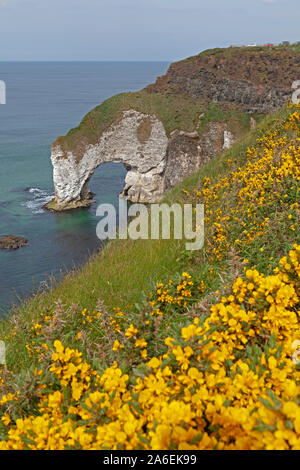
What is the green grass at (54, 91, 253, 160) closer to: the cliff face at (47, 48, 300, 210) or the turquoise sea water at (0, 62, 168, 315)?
the cliff face at (47, 48, 300, 210)

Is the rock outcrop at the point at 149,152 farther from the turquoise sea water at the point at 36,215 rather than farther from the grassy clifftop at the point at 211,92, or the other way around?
the turquoise sea water at the point at 36,215

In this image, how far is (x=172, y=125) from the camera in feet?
177

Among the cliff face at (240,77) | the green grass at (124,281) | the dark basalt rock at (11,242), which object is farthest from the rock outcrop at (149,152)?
the green grass at (124,281)

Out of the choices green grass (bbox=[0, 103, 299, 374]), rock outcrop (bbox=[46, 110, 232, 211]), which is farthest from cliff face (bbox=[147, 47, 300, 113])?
green grass (bbox=[0, 103, 299, 374])

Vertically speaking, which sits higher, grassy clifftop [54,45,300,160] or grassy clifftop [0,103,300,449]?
grassy clifftop [54,45,300,160]

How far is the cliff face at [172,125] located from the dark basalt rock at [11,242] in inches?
445

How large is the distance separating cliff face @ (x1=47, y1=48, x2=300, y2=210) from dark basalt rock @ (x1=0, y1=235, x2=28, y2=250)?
1130 centimetres

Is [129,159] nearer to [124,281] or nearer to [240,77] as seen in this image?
[240,77]

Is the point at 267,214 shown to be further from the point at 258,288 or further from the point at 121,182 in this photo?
the point at 121,182

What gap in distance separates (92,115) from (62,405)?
172ft

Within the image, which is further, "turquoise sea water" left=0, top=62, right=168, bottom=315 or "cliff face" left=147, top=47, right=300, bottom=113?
"cliff face" left=147, top=47, right=300, bottom=113

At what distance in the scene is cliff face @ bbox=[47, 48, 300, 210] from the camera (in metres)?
Answer: 50.8

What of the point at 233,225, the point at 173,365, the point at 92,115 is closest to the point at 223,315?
the point at 173,365
